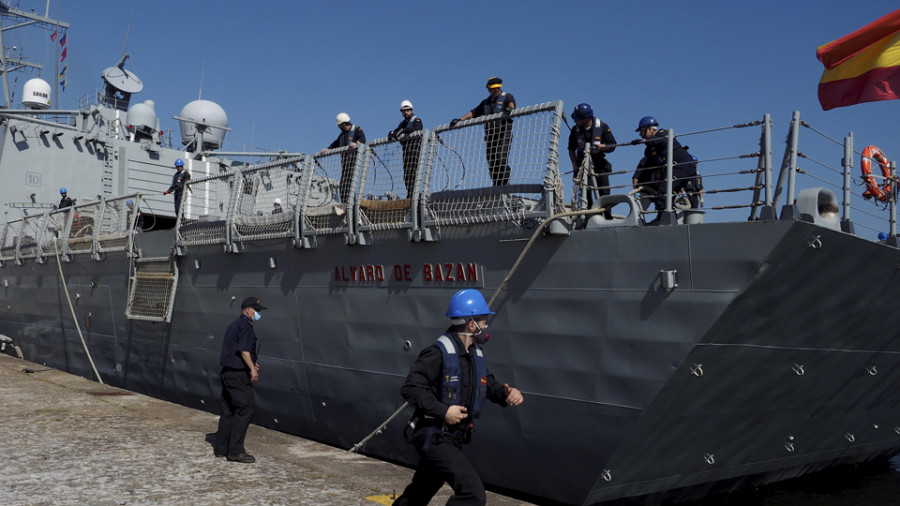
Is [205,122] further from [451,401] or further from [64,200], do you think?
[451,401]

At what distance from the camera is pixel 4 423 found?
28.9 ft

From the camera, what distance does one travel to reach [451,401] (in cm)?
462

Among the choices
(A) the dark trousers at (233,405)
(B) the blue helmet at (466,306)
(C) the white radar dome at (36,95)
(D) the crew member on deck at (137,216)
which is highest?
(C) the white radar dome at (36,95)

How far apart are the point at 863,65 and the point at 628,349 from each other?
381cm

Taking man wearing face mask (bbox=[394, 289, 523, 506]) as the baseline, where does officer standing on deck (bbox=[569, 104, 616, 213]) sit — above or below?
above

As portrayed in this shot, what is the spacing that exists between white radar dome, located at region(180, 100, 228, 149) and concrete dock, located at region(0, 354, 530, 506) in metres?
12.7

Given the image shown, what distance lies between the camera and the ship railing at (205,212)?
38.3 feet

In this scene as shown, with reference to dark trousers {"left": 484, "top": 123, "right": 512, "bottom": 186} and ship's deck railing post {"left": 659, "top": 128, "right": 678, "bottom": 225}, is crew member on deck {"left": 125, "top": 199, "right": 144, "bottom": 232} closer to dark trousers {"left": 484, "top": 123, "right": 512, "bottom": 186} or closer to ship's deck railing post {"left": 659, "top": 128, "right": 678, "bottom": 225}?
dark trousers {"left": 484, "top": 123, "right": 512, "bottom": 186}

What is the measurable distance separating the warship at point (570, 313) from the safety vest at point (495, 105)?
570mm

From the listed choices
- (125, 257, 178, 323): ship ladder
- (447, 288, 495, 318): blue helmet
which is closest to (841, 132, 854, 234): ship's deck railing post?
(447, 288, 495, 318): blue helmet

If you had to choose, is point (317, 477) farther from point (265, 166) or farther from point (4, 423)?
point (265, 166)

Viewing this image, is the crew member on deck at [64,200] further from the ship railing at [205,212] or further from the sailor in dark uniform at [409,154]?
the sailor in dark uniform at [409,154]

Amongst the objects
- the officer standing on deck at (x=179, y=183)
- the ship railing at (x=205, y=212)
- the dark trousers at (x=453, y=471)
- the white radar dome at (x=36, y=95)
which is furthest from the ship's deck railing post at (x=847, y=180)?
the white radar dome at (x=36, y=95)

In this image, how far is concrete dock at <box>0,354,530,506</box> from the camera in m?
6.32
